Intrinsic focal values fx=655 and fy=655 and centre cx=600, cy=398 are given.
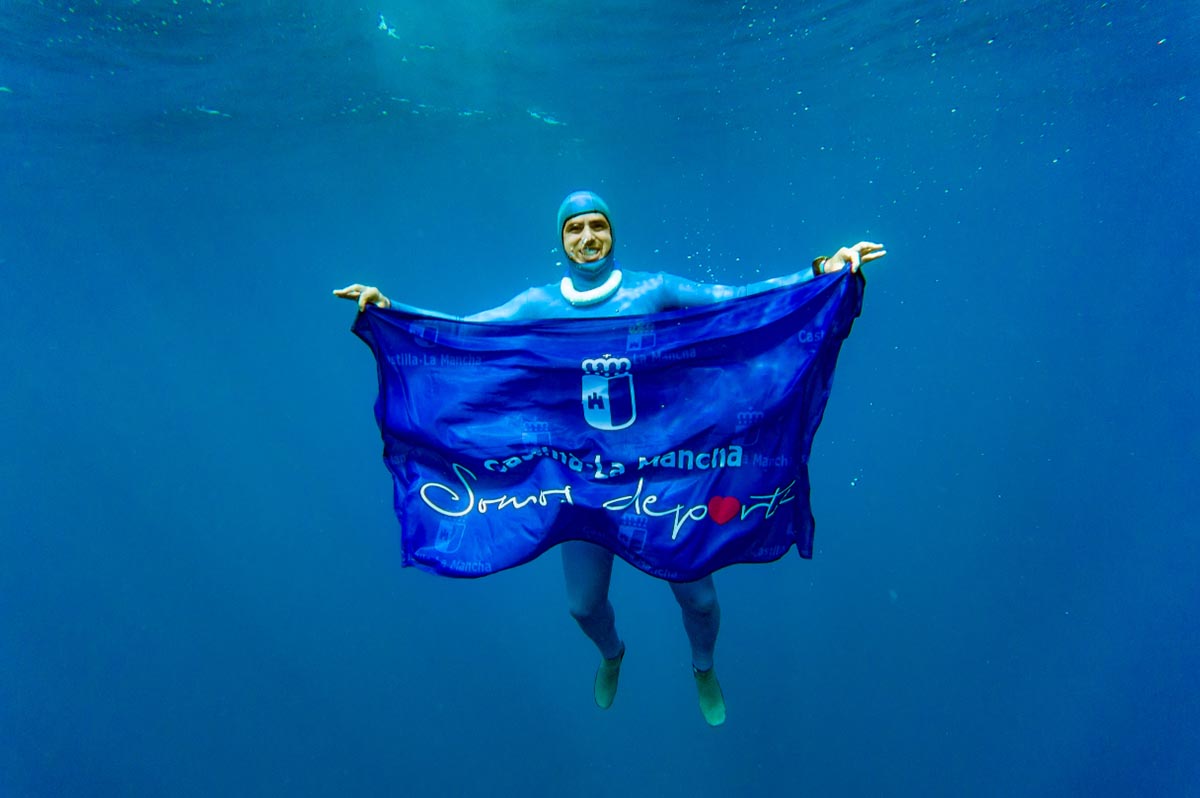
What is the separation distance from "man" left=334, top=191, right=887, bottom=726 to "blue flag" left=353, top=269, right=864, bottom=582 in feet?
0.67

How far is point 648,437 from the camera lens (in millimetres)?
4039

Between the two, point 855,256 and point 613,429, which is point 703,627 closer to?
point 613,429

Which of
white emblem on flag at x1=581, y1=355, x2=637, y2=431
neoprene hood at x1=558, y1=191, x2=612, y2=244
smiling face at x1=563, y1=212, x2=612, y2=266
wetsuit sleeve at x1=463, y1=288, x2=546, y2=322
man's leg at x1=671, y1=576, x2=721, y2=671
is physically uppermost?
neoprene hood at x1=558, y1=191, x2=612, y2=244

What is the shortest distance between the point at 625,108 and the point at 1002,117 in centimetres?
1075

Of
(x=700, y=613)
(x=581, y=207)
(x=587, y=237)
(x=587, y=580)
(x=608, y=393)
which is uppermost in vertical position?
(x=581, y=207)

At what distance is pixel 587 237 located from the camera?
162 inches

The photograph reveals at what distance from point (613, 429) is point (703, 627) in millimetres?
1694

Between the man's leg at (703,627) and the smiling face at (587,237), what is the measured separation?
2191mm

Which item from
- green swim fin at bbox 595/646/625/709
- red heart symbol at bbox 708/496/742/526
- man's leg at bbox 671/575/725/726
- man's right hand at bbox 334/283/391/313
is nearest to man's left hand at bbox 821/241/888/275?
red heart symbol at bbox 708/496/742/526

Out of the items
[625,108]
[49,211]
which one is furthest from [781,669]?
[49,211]

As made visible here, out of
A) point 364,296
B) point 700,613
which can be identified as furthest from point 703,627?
point 364,296

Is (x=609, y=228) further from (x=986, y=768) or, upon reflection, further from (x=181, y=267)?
(x=181, y=267)

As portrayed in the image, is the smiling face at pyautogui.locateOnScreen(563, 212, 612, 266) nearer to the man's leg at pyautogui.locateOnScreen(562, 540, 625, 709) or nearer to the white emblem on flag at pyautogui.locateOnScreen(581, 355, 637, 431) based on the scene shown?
the white emblem on flag at pyautogui.locateOnScreen(581, 355, 637, 431)

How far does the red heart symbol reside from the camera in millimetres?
3982
